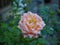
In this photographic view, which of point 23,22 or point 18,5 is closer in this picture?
point 23,22

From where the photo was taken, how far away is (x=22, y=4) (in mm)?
1946

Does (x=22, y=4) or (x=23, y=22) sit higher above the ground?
(x=23, y=22)

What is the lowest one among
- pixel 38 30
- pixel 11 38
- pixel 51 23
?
pixel 51 23

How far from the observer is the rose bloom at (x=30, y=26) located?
105cm

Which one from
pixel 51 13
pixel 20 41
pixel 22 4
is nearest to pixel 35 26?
pixel 20 41

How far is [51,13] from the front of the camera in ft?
5.92

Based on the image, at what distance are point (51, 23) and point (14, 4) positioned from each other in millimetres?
372

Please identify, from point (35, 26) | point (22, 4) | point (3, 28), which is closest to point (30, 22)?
point (35, 26)

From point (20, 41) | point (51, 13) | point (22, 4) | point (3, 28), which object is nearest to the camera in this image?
point (20, 41)

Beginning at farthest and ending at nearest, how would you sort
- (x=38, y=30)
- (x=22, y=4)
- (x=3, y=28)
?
(x=22, y=4), (x=3, y=28), (x=38, y=30)

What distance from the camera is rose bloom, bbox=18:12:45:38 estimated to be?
1051mm

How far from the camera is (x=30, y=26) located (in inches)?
42.2

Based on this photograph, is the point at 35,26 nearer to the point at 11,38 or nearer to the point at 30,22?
the point at 30,22

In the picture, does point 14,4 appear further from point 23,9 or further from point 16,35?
point 16,35
